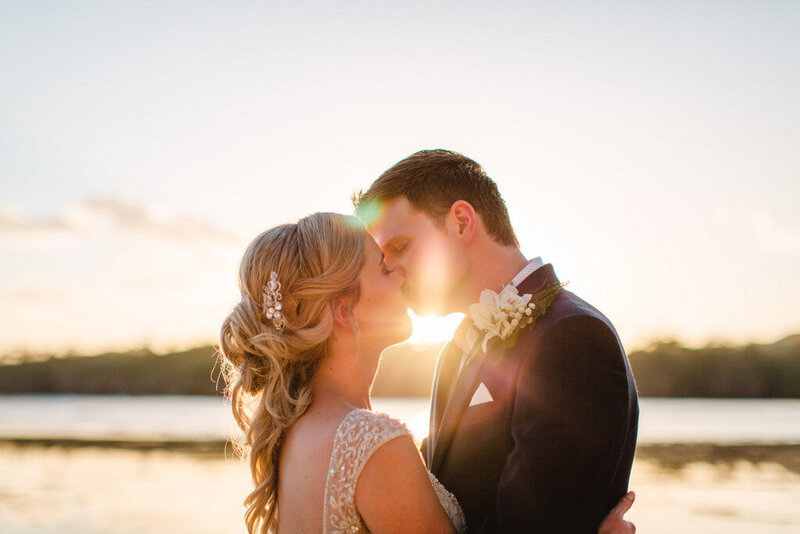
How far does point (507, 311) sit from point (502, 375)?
0.31 m

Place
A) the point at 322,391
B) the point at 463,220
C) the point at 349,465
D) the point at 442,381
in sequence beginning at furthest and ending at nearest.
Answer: the point at 442,381 < the point at 463,220 < the point at 322,391 < the point at 349,465

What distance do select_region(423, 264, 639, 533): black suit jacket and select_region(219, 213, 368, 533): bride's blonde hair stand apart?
816 mm

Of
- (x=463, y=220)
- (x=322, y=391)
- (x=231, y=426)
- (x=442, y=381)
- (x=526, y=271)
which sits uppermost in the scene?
(x=463, y=220)

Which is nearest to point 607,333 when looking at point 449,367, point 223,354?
point 449,367

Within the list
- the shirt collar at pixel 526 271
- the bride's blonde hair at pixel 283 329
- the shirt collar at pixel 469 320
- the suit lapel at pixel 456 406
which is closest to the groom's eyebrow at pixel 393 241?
the bride's blonde hair at pixel 283 329

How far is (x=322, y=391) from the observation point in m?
3.71

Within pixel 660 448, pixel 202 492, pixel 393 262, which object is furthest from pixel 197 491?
pixel 660 448

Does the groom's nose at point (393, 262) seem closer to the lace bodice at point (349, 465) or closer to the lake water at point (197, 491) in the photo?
the lace bodice at point (349, 465)

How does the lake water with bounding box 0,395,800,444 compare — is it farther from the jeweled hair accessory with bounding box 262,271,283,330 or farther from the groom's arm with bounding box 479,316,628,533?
the groom's arm with bounding box 479,316,628,533

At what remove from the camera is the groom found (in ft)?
10.1

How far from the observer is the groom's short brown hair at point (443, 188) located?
14.1 feet

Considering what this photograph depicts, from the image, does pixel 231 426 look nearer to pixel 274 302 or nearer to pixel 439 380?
pixel 439 380

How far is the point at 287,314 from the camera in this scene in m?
3.76

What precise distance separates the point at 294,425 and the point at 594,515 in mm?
1432
